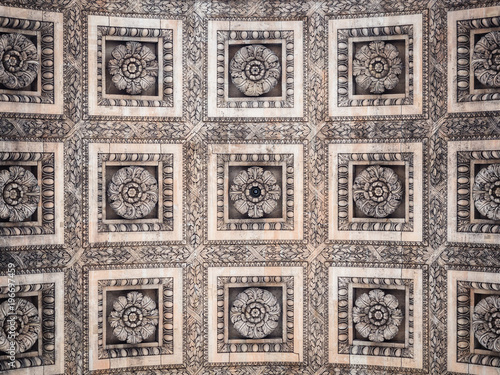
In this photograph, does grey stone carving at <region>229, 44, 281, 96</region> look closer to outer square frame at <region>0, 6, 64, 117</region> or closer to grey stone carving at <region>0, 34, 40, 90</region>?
outer square frame at <region>0, 6, 64, 117</region>

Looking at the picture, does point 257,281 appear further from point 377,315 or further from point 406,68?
point 406,68

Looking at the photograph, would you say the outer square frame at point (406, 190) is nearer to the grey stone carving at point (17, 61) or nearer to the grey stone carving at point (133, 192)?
the grey stone carving at point (133, 192)

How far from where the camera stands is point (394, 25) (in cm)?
912

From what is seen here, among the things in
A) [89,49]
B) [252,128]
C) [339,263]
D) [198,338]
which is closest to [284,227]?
[339,263]

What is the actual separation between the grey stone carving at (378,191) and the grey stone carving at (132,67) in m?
3.93

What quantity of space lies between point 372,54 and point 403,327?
4619mm

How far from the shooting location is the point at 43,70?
29.3 feet

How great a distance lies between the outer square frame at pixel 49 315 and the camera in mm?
8945

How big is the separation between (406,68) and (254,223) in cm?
362

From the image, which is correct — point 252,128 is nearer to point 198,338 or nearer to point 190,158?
point 190,158

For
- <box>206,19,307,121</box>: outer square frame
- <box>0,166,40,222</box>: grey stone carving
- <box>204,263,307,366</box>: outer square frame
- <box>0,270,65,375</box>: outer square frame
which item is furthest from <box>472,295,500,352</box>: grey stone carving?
<box>0,166,40,222</box>: grey stone carving

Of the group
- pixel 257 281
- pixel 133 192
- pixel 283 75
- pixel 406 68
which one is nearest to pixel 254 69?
pixel 283 75

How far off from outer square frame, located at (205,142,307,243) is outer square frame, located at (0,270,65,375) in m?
2.62

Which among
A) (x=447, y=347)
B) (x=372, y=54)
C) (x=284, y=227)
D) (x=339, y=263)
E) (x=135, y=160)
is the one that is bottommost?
(x=447, y=347)
